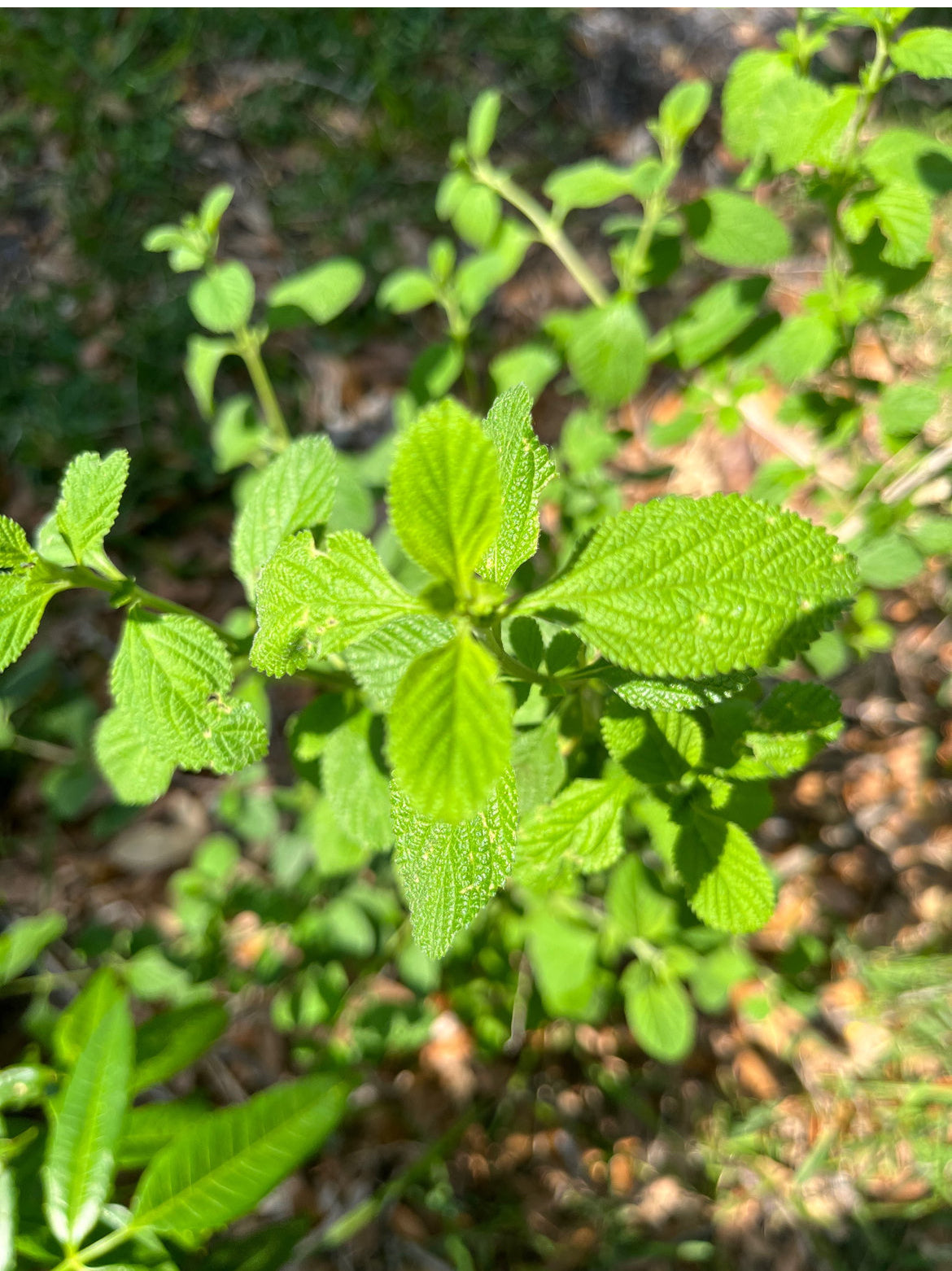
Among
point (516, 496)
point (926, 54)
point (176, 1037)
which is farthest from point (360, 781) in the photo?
point (926, 54)

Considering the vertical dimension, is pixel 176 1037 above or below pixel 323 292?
below

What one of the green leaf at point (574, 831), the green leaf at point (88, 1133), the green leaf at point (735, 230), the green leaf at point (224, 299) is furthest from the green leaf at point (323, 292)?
the green leaf at point (88, 1133)

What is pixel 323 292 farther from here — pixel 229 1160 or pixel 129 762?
pixel 229 1160

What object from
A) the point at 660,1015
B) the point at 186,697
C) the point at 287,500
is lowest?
the point at 660,1015

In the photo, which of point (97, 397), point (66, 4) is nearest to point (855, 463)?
point (97, 397)

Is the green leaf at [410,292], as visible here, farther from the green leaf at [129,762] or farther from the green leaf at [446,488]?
the green leaf at [446,488]

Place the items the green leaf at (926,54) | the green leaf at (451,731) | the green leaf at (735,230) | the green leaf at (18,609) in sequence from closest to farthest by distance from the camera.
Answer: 1. the green leaf at (451,731)
2. the green leaf at (18,609)
3. the green leaf at (926,54)
4. the green leaf at (735,230)

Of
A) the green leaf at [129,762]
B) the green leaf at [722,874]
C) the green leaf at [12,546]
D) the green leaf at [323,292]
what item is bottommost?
the green leaf at [129,762]

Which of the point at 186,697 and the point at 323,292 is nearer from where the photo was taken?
the point at 186,697
